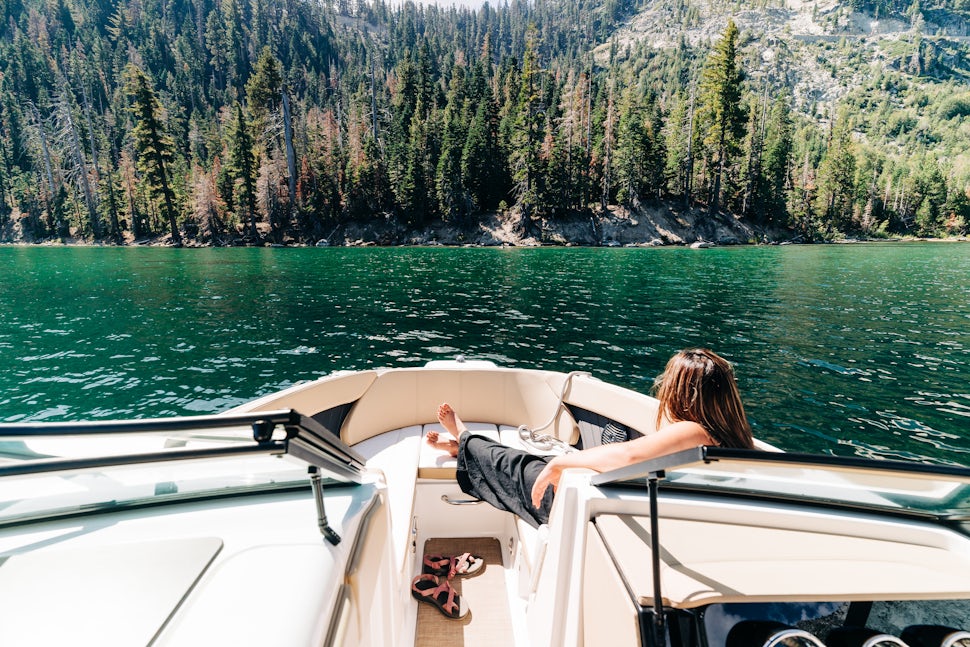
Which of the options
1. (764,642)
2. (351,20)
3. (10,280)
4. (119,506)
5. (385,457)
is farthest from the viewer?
(351,20)

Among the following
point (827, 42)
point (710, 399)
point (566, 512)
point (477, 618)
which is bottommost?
point (477, 618)

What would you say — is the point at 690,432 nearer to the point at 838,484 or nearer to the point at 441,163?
the point at 838,484

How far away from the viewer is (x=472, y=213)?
59.7 metres

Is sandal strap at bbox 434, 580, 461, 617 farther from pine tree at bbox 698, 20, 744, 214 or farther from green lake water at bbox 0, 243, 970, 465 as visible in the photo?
pine tree at bbox 698, 20, 744, 214

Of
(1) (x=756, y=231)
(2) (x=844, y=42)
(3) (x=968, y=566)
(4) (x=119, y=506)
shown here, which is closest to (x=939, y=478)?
(3) (x=968, y=566)

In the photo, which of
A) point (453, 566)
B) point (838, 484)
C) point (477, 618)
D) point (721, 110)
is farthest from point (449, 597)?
point (721, 110)

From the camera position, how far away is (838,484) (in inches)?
66.3

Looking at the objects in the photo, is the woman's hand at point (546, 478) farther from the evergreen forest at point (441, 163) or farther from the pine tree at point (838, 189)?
the pine tree at point (838, 189)

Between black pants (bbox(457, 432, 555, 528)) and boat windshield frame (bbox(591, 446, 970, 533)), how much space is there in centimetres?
100

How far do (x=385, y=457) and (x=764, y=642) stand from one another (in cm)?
349

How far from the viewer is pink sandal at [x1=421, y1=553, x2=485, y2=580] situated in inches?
131

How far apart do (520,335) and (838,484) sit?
13.4m

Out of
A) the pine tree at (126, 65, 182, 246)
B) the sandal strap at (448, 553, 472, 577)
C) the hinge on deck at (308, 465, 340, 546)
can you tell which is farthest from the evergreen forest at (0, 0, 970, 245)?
the hinge on deck at (308, 465, 340, 546)

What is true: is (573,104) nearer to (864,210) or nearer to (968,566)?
(864,210)
